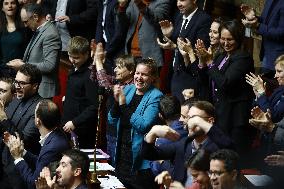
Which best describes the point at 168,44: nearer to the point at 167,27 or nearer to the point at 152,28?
the point at 167,27

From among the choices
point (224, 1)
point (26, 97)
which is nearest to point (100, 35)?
point (224, 1)

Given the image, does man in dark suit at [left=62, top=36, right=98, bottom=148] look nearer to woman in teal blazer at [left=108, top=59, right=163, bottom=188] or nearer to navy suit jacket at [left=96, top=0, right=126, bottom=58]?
woman in teal blazer at [left=108, top=59, right=163, bottom=188]

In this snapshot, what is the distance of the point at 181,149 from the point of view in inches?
244

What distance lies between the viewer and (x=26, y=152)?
22.8 ft

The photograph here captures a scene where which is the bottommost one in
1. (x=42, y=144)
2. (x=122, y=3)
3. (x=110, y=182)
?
(x=110, y=182)

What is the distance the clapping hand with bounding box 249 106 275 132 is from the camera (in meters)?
6.64

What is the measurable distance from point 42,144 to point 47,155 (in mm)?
203

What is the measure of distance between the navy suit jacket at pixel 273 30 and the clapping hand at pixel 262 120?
3.83 ft

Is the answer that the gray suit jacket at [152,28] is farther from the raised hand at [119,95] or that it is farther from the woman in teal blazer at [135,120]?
the raised hand at [119,95]

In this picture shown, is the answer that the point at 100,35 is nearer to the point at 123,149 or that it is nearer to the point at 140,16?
the point at 140,16

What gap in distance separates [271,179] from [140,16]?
11.8 feet

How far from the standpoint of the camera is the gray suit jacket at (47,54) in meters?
8.91

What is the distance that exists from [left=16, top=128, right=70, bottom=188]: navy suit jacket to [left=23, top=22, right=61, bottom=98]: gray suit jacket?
2183 millimetres

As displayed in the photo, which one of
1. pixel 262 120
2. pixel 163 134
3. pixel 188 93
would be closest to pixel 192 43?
pixel 188 93
